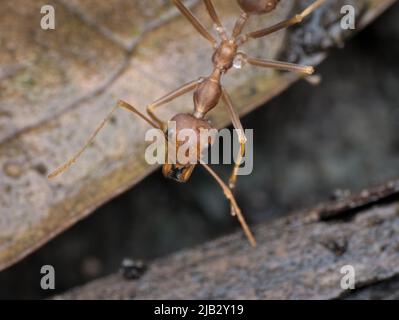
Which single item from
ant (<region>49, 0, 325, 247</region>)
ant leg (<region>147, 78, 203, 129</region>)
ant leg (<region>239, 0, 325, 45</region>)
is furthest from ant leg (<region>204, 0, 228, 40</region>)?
ant leg (<region>147, 78, 203, 129</region>)

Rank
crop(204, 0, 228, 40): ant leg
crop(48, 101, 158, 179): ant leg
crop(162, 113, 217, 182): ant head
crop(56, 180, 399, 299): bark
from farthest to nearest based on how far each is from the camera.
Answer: crop(162, 113, 217, 182): ant head, crop(204, 0, 228, 40): ant leg, crop(48, 101, 158, 179): ant leg, crop(56, 180, 399, 299): bark

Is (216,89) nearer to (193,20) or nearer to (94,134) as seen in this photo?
(193,20)

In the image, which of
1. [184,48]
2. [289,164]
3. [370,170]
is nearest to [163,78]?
[184,48]

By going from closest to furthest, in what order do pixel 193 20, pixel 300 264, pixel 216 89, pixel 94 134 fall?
pixel 300 264 → pixel 94 134 → pixel 193 20 → pixel 216 89

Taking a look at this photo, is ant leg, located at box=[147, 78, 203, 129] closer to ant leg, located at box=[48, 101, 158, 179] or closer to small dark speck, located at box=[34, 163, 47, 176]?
ant leg, located at box=[48, 101, 158, 179]

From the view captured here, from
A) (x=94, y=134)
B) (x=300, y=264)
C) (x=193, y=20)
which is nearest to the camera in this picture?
(x=300, y=264)

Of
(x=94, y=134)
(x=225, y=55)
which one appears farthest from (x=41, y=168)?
(x=225, y=55)

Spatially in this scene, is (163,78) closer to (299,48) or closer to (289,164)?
(299,48)
